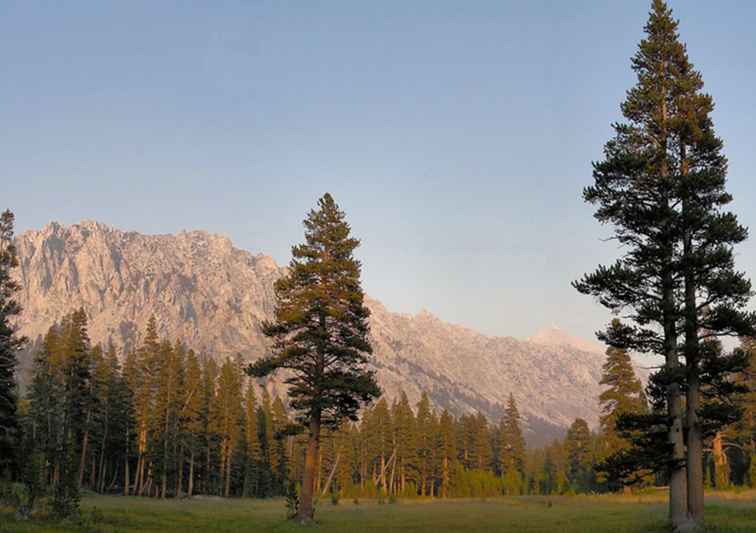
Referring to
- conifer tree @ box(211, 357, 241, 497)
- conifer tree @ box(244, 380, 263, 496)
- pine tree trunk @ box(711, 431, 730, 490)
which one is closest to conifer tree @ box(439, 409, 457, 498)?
conifer tree @ box(244, 380, 263, 496)

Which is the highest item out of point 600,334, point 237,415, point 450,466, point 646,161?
point 646,161

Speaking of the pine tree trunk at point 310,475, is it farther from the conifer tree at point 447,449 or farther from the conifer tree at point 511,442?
the conifer tree at point 511,442

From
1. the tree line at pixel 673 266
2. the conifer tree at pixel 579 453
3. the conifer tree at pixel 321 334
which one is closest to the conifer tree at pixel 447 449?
the conifer tree at pixel 579 453

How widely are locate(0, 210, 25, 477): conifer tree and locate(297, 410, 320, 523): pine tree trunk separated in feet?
58.8

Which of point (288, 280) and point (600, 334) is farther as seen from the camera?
point (288, 280)

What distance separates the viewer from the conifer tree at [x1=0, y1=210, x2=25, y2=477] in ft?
128

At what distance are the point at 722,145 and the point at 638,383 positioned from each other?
161 feet

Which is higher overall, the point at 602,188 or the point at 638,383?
the point at 602,188

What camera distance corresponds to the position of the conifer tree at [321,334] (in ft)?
122

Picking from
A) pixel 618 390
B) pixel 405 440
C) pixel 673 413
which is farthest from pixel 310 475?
pixel 405 440

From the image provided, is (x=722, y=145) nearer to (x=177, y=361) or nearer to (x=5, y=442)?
(x=5, y=442)

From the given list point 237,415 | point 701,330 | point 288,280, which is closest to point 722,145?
point 701,330

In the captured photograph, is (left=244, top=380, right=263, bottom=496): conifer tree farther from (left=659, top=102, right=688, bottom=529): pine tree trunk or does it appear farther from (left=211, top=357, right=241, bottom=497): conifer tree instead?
(left=659, top=102, right=688, bottom=529): pine tree trunk

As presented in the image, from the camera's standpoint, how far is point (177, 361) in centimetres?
8562
